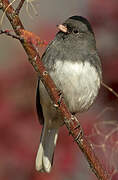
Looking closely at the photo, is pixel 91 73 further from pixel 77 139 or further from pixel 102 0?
pixel 77 139

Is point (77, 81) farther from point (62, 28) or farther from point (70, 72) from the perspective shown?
point (62, 28)

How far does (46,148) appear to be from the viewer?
3.03 metres

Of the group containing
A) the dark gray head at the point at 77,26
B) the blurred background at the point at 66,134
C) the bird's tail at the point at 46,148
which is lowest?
the bird's tail at the point at 46,148

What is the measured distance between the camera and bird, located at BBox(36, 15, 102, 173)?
2.60 meters

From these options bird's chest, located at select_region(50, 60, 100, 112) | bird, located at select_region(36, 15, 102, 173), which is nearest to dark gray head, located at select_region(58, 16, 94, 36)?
bird, located at select_region(36, 15, 102, 173)

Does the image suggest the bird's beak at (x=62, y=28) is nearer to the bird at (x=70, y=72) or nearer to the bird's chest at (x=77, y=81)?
the bird at (x=70, y=72)

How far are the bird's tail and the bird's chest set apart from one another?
30cm

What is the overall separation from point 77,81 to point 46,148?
64cm

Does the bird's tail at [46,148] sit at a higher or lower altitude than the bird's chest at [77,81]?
lower

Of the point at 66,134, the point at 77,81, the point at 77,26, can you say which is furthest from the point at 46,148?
the point at 77,26

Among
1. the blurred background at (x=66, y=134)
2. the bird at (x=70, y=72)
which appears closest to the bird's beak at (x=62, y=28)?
the bird at (x=70, y=72)

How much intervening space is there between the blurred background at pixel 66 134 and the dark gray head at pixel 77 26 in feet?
0.18

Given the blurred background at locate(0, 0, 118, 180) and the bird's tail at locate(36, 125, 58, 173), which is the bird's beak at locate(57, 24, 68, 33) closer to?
the blurred background at locate(0, 0, 118, 180)

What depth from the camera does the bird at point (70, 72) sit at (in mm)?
2600
